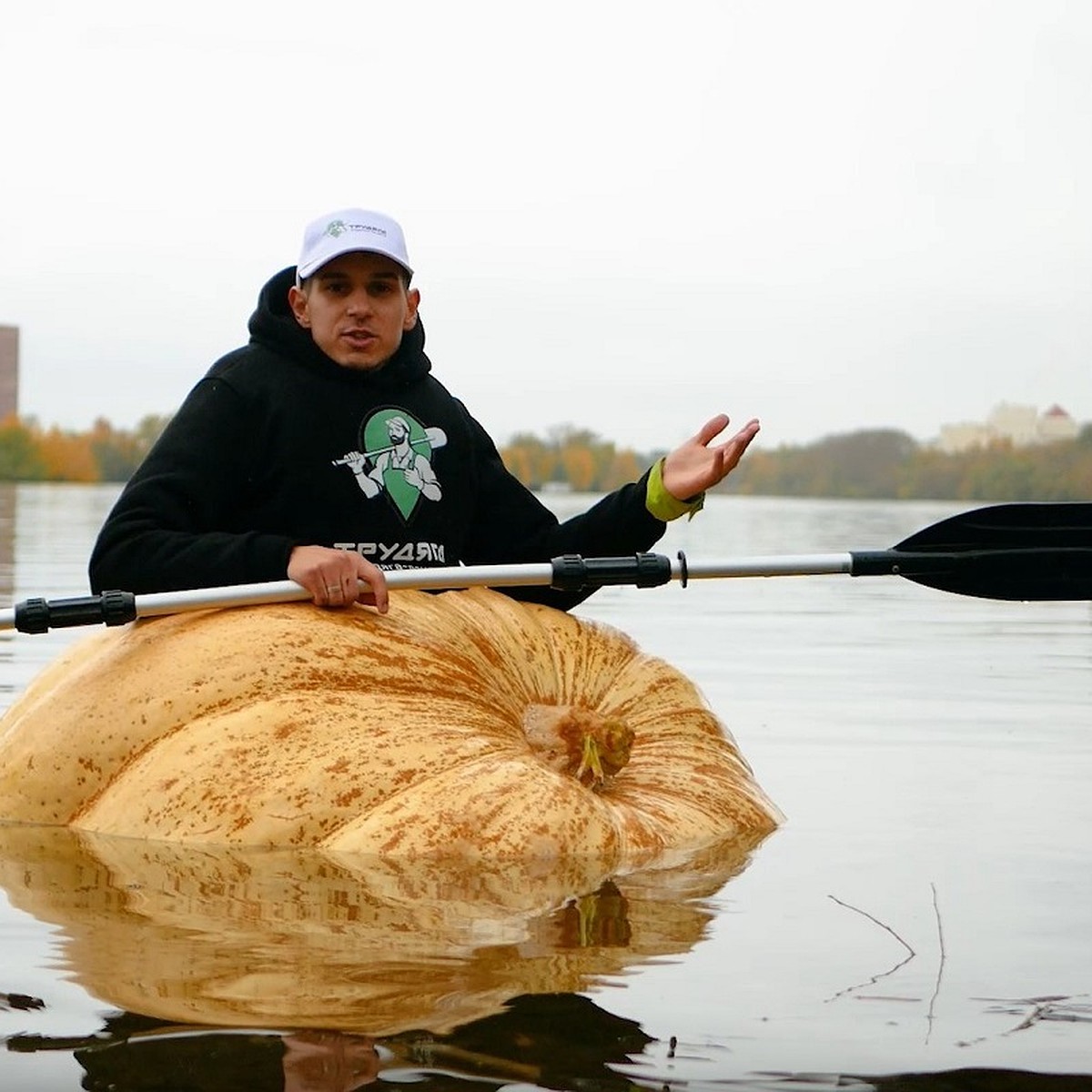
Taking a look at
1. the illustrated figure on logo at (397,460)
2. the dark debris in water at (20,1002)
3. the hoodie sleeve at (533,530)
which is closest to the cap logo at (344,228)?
the illustrated figure on logo at (397,460)

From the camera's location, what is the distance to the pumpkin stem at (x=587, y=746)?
19.5 feet

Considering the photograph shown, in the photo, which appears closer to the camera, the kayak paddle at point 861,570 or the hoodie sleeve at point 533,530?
the kayak paddle at point 861,570

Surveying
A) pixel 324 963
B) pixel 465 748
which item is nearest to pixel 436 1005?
pixel 324 963

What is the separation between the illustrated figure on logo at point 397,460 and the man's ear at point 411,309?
0.35 meters

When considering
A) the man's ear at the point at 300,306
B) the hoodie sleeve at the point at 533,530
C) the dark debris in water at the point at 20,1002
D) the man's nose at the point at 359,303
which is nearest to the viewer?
the dark debris in water at the point at 20,1002

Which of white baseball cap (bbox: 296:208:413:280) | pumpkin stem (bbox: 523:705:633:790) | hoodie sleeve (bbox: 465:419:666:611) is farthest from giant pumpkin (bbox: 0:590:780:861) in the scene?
white baseball cap (bbox: 296:208:413:280)

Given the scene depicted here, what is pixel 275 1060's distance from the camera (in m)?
3.60

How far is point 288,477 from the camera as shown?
642 centimetres

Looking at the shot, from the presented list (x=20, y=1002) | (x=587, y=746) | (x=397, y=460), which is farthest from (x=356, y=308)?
(x=20, y=1002)

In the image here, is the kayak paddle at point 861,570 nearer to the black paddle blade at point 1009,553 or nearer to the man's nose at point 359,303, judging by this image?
the black paddle blade at point 1009,553

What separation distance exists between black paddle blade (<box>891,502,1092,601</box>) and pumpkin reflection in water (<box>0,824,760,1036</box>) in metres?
1.43

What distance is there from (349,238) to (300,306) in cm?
32

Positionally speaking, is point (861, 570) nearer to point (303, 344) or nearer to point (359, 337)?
point (359, 337)

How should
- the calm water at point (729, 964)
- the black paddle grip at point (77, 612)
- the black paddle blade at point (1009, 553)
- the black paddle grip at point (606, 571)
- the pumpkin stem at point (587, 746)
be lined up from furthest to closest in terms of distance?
the black paddle blade at point (1009, 553)
the black paddle grip at point (606, 571)
the black paddle grip at point (77, 612)
the pumpkin stem at point (587, 746)
the calm water at point (729, 964)
